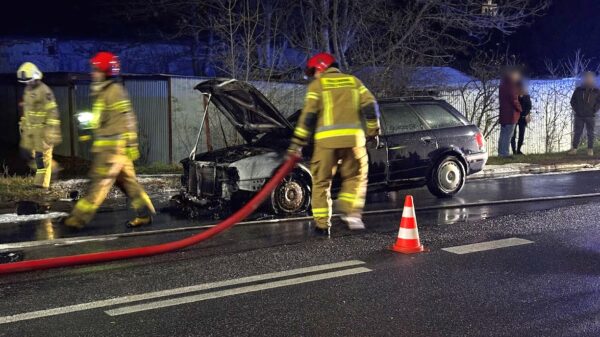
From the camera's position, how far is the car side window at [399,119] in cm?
931

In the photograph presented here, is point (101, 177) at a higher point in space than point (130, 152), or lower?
lower

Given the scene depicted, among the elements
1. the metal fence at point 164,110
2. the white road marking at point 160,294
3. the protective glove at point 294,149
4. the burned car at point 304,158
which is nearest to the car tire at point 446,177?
the burned car at point 304,158

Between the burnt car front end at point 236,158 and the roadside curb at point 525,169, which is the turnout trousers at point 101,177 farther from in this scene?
the roadside curb at point 525,169

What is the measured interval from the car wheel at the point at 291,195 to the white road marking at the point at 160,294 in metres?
2.46

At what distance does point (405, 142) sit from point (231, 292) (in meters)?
4.88

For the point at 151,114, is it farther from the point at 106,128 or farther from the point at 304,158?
the point at 106,128

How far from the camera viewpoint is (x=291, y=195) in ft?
27.5

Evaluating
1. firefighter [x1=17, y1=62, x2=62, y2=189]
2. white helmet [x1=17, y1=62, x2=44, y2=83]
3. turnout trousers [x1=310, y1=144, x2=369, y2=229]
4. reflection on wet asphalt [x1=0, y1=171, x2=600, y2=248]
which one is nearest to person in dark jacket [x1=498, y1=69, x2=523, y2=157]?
reflection on wet asphalt [x1=0, y1=171, x2=600, y2=248]

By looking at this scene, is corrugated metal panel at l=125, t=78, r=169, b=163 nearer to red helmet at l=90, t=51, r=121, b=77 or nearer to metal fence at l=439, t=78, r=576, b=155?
red helmet at l=90, t=51, r=121, b=77

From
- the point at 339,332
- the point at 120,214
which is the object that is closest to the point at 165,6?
the point at 120,214

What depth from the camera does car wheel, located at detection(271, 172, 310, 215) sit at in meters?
8.29

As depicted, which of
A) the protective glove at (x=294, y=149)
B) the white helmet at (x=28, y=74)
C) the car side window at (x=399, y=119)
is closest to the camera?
the protective glove at (x=294, y=149)

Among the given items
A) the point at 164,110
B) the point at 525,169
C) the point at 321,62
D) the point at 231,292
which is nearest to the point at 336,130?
the point at 321,62

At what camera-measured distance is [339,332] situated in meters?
4.21
